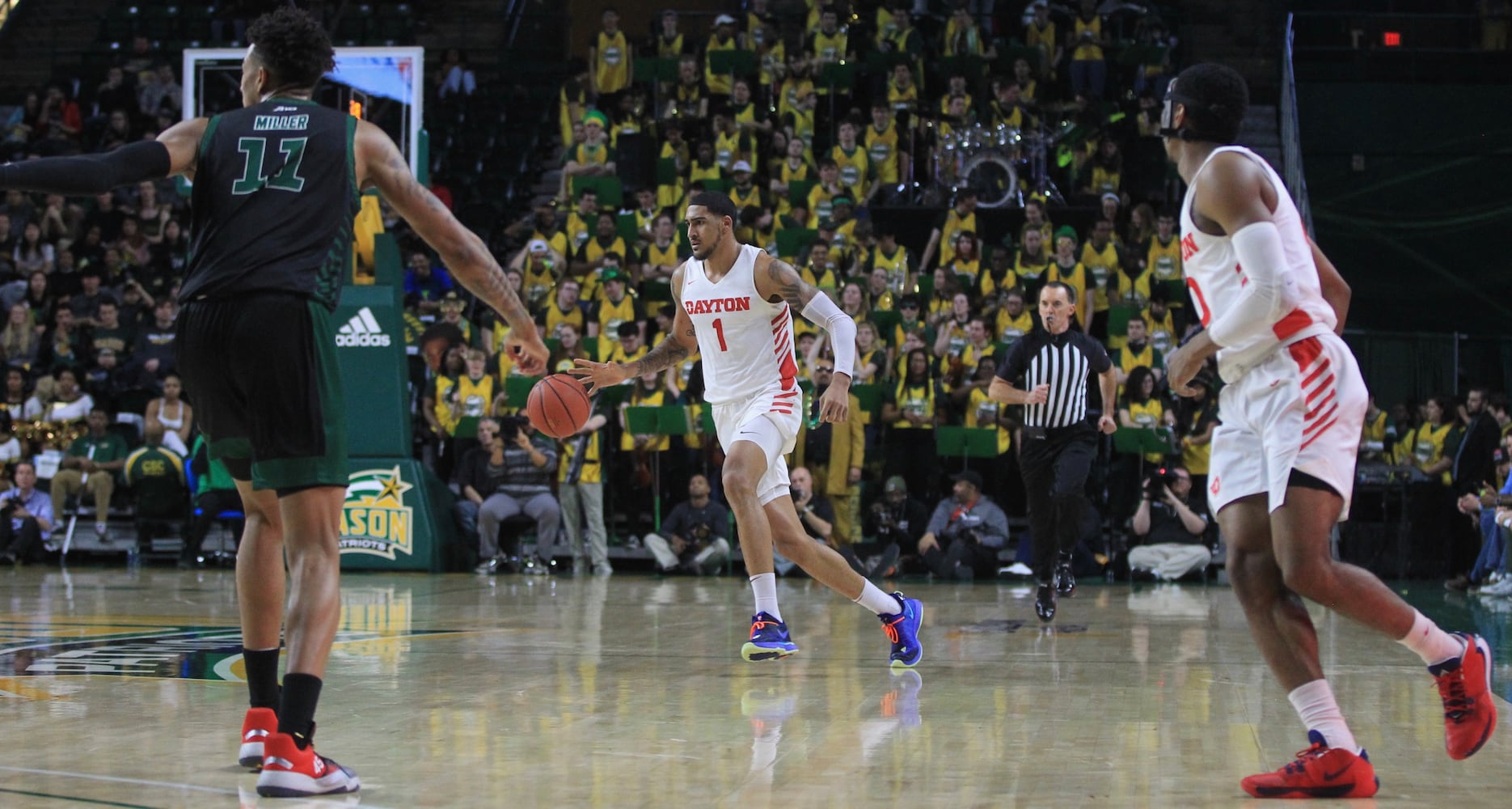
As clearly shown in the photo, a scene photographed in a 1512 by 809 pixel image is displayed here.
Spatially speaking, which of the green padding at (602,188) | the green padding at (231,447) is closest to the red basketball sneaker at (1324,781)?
the green padding at (231,447)

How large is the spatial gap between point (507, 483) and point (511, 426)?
0.55 m

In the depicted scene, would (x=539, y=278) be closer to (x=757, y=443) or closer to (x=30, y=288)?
(x=30, y=288)

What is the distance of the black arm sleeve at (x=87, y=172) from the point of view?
3893mm

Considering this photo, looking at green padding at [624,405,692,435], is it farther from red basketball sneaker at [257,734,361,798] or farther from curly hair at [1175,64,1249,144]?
red basketball sneaker at [257,734,361,798]

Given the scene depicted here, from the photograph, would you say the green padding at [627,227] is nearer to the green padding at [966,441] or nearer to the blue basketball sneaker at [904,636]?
the green padding at [966,441]

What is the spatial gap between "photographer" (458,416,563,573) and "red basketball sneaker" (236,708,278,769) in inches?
407

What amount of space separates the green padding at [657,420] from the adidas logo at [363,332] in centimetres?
235

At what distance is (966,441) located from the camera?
569 inches

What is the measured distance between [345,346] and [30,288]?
583 centimetres

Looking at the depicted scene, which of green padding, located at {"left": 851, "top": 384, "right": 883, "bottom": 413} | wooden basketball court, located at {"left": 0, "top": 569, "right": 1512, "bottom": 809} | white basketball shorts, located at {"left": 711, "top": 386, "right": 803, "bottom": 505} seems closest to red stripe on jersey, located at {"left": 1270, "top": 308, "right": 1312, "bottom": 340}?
wooden basketball court, located at {"left": 0, "top": 569, "right": 1512, "bottom": 809}

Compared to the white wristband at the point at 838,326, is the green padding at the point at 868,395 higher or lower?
lower

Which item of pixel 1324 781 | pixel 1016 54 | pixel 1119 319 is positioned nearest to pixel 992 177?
pixel 1016 54

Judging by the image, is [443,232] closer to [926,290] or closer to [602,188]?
[926,290]

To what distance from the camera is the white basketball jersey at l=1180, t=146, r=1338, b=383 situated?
4.34 meters
